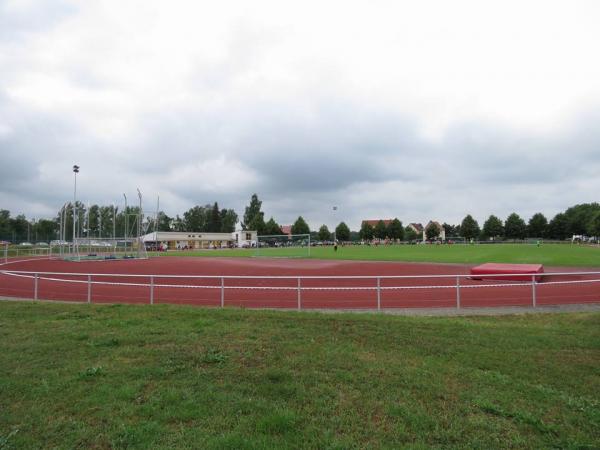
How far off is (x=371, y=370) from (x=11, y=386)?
170 inches

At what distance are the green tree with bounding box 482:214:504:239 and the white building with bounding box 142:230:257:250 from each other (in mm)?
75250

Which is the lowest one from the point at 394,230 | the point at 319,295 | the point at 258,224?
the point at 319,295

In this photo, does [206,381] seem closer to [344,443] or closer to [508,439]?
[344,443]

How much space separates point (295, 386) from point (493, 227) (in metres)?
139

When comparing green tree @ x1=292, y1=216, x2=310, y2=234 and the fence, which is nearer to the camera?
the fence

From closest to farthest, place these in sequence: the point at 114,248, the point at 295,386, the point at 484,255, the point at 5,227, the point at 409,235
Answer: the point at 295,386, the point at 484,255, the point at 114,248, the point at 5,227, the point at 409,235

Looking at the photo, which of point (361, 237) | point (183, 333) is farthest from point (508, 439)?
point (361, 237)

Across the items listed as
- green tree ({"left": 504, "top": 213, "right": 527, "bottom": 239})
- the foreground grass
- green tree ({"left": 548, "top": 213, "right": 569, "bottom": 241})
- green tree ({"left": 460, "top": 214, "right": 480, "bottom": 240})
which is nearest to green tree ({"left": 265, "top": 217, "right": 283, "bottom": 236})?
green tree ({"left": 460, "top": 214, "right": 480, "bottom": 240})

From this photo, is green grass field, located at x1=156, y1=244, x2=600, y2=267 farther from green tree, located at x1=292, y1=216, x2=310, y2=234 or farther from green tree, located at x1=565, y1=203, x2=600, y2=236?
green tree, located at x1=565, y1=203, x2=600, y2=236

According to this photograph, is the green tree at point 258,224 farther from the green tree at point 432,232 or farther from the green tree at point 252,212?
the green tree at point 432,232

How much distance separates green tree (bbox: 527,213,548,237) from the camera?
12675cm

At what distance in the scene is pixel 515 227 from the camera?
12775 cm

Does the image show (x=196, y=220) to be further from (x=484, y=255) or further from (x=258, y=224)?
(x=484, y=255)

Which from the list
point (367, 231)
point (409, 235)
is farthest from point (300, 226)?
point (409, 235)
